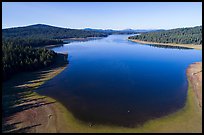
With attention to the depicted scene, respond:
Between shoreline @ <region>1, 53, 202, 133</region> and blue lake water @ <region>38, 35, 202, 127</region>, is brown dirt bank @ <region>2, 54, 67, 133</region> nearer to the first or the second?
shoreline @ <region>1, 53, 202, 133</region>

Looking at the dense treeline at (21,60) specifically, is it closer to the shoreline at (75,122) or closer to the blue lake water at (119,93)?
the blue lake water at (119,93)

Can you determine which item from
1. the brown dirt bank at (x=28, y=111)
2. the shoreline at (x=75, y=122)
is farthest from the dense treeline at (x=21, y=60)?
the shoreline at (x=75, y=122)

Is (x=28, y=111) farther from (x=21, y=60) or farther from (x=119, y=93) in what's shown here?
(x=21, y=60)

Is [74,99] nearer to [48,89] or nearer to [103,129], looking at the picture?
[48,89]

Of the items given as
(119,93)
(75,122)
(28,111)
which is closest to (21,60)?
(28,111)

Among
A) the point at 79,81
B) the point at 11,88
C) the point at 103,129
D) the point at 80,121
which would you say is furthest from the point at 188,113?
the point at 11,88

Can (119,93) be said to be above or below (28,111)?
above
